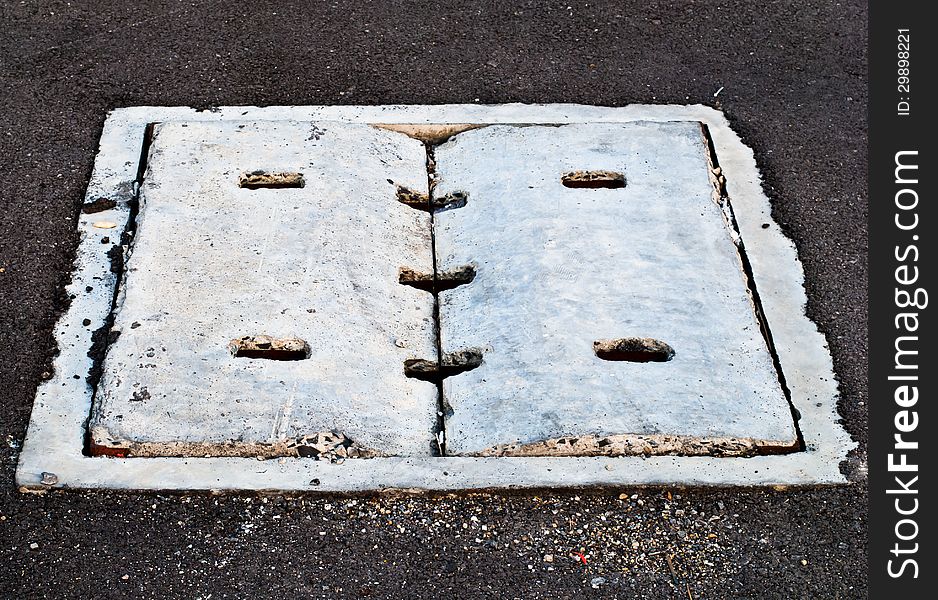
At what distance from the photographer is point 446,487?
2660 mm

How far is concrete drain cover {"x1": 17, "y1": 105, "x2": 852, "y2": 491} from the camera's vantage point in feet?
8.94

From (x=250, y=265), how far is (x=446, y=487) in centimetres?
100

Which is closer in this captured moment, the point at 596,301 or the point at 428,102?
the point at 596,301

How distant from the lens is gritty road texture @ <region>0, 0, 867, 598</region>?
98.5 inches

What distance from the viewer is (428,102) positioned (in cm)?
404

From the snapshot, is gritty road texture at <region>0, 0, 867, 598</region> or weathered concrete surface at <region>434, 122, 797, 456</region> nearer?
gritty road texture at <region>0, 0, 867, 598</region>

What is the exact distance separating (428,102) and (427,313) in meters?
1.19

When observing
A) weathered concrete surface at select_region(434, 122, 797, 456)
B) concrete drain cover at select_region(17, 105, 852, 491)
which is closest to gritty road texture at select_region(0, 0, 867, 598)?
concrete drain cover at select_region(17, 105, 852, 491)

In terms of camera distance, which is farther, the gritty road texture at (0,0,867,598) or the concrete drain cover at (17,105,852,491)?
the concrete drain cover at (17,105,852,491)

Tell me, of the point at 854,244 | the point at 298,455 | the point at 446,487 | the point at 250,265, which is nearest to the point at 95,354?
the point at 250,265

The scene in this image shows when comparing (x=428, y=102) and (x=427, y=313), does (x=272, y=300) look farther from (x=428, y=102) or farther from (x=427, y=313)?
(x=428, y=102)

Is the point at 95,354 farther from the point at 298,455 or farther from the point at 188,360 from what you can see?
the point at 298,455

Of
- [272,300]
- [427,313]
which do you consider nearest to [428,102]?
[427,313]

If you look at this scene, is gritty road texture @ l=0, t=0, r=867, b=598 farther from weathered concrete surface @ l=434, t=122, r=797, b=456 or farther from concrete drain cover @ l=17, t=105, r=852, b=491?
weathered concrete surface @ l=434, t=122, r=797, b=456
